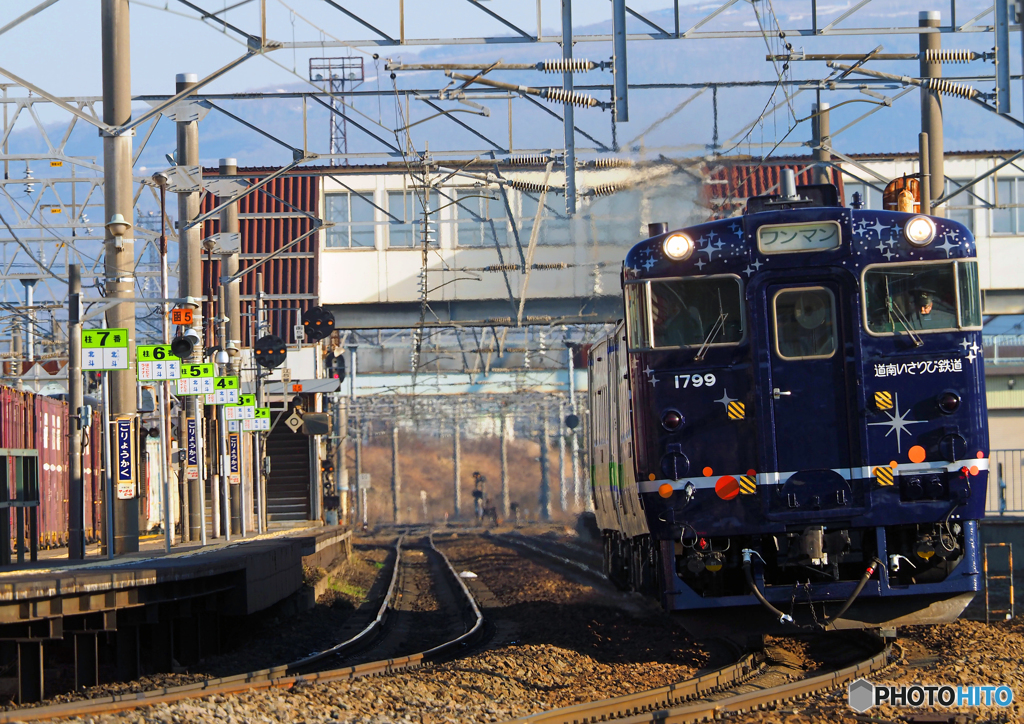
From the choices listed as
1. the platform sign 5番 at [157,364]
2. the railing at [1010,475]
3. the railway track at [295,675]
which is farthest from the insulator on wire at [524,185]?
the railing at [1010,475]

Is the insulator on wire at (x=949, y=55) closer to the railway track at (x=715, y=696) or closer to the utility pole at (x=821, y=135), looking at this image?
the utility pole at (x=821, y=135)

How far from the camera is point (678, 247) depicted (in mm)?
11719

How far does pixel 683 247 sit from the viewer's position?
11.7m

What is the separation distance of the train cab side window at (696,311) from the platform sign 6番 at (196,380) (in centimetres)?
1270

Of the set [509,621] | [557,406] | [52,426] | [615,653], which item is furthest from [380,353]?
[615,653]

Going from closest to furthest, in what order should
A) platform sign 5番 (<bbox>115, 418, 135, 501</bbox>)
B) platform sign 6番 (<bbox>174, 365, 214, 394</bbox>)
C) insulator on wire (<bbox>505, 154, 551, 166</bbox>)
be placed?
platform sign 5番 (<bbox>115, 418, 135, 501</bbox>), platform sign 6番 (<bbox>174, 365, 214, 394</bbox>), insulator on wire (<bbox>505, 154, 551, 166</bbox>)

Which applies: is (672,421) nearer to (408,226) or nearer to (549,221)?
(549,221)

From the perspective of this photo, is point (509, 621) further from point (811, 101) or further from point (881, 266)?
point (811, 101)

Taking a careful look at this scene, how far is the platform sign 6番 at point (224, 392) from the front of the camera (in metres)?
26.1

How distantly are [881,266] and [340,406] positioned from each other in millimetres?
44990

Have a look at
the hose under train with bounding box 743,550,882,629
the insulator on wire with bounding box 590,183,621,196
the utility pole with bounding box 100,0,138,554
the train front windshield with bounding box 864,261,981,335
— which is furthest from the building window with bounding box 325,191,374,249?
the hose under train with bounding box 743,550,882,629

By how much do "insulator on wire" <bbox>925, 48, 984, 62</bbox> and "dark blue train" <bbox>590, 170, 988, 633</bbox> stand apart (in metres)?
9.63

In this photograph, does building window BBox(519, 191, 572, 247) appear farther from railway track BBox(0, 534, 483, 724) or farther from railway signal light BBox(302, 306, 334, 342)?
railway track BBox(0, 534, 483, 724)

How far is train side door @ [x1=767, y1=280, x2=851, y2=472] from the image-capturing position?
11.3m
